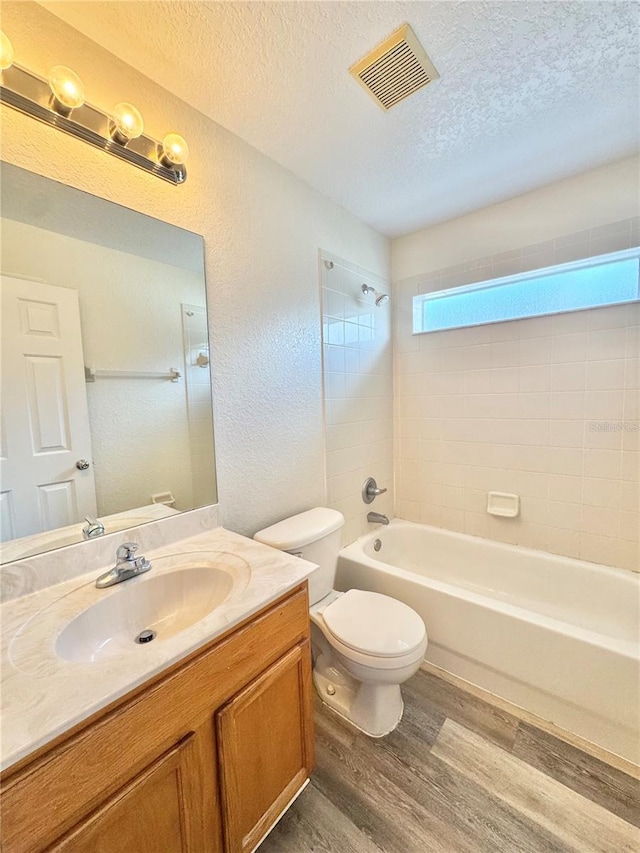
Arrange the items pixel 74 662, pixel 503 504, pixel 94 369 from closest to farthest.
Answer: pixel 74 662 < pixel 94 369 < pixel 503 504

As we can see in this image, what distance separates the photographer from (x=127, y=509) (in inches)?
45.1

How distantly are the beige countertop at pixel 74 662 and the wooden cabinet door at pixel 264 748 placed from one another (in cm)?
23

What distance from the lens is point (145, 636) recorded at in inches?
37.9

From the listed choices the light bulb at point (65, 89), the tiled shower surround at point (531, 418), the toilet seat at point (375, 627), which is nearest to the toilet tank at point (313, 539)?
the toilet seat at point (375, 627)

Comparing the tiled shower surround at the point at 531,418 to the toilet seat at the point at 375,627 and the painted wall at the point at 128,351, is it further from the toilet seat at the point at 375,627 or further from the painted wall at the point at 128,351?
the painted wall at the point at 128,351

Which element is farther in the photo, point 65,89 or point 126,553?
point 126,553

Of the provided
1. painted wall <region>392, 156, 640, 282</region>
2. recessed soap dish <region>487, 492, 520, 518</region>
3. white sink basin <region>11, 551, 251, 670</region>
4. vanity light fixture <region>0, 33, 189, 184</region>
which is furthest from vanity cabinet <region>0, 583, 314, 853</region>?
painted wall <region>392, 156, 640, 282</region>

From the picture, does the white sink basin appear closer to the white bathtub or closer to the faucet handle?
the faucet handle

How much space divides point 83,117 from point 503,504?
2507 mm

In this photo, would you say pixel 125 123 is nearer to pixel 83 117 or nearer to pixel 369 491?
Result: pixel 83 117

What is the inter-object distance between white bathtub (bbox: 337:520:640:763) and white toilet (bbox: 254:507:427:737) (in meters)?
0.28

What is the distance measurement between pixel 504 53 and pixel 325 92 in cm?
59

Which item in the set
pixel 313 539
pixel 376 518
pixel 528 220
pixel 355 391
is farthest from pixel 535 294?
pixel 313 539

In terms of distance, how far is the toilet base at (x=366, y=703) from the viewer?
4.55 ft
